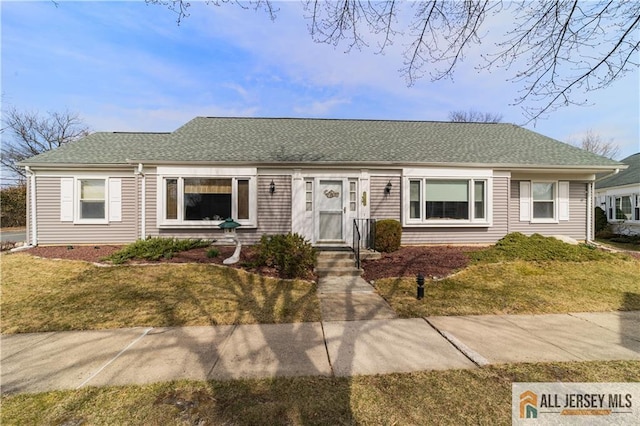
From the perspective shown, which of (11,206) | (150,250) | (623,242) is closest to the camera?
(150,250)

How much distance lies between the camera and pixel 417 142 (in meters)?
11.6

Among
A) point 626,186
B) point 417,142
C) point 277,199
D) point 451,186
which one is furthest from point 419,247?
point 626,186

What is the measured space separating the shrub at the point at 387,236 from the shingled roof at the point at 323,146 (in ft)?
7.06

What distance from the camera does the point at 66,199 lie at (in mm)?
9844

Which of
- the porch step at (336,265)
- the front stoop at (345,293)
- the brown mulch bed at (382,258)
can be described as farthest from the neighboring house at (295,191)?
the front stoop at (345,293)

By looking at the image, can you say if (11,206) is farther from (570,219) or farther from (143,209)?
(570,219)

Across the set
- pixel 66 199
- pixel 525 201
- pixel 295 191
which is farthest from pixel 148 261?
pixel 525 201

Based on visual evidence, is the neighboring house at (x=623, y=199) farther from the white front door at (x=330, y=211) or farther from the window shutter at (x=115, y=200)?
the window shutter at (x=115, y=200)

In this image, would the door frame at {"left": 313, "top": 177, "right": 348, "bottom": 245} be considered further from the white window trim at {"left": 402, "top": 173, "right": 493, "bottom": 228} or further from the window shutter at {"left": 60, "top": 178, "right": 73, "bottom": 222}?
the window shutter at {"left": 60, "top": 178, "right": 73, "bottom": 222}

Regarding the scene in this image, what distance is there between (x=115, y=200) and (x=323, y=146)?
7.45m

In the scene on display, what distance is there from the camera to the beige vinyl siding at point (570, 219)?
1070 cm

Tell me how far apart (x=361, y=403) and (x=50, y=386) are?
3109 mm

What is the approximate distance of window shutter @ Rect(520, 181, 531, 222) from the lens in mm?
10727

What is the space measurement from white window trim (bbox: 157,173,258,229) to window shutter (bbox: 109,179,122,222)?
Result: 1647 millimetres
